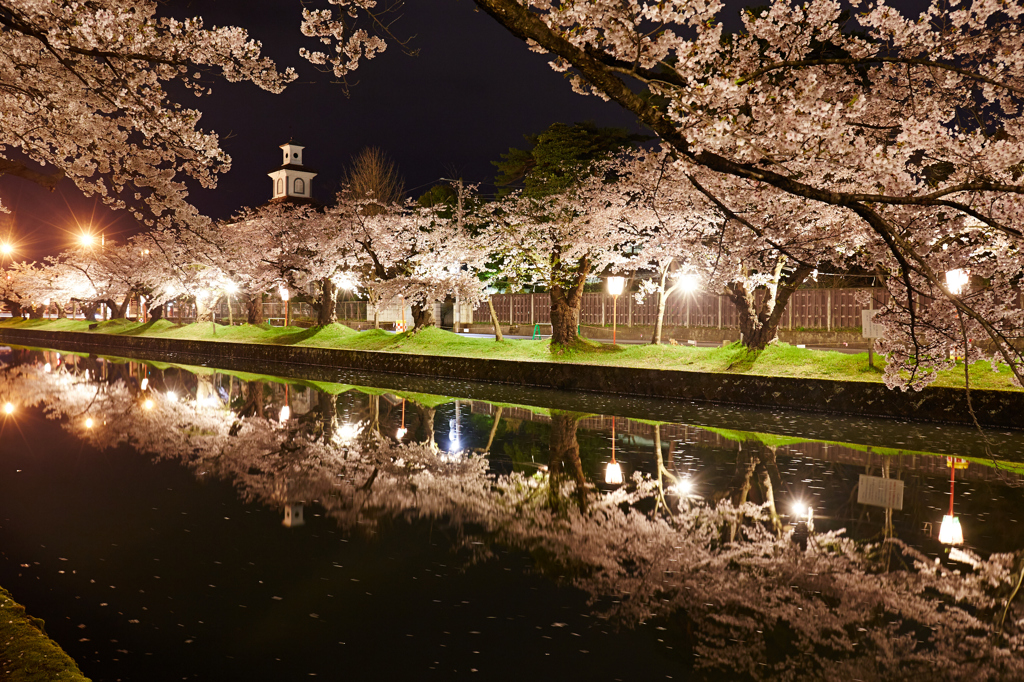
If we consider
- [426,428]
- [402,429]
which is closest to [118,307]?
[402,429]

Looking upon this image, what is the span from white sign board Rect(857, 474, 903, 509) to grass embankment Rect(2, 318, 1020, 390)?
7103 millimetres

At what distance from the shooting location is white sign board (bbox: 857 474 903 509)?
8137mm

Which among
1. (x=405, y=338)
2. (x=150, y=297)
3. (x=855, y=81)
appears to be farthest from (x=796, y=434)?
(x=150, y=297)

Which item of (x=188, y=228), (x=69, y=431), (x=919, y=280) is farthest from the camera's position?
(x=69, y=431)

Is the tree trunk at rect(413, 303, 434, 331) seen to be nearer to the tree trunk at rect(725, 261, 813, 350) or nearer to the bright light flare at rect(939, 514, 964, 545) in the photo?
the tree trunk at rect(725, 261, 813, 350)

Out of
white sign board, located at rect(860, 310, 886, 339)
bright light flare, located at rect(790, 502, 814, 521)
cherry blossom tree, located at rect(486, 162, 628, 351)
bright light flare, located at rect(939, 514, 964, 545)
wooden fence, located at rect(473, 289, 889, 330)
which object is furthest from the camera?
wooden fence, located at rect(473, 289, 889, 330)

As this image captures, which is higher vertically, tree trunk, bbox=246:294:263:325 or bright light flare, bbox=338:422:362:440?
tree trunk, bbox=246:294:263:325

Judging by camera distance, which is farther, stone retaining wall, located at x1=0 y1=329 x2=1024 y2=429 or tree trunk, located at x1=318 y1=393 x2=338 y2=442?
stone retaining wall, located at x1=0 y1=329 x2=1024 y2=429

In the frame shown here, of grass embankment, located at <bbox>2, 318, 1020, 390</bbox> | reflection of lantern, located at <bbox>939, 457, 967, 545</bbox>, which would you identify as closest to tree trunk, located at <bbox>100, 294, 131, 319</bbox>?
grass embankment, located at <bbox>2, 318, 1020, 390</bbox>

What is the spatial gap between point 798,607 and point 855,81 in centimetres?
831

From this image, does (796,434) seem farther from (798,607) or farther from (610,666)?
(610,666)

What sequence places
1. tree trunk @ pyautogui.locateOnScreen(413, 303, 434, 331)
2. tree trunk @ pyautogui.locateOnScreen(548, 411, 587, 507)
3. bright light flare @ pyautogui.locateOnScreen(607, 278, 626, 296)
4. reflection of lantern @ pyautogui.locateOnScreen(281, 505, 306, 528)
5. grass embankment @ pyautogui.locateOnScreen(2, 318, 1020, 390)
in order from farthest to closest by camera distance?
1. tree trunk @ pyautogui.locateOnScreen(413, 303, 434, 331)
2. bright light flare @ pyautogui.locateOnScreen(607, 278, 626, 296)
3. grass embankment @ pyautogui.locateOnScreen(2, 318, 1020, 390)
4. tree trunk @ pyautogui.locateOnScreen(548, 411, 587, 507)
5. reflection of lantern @ pyautogui.locateOnScreen(281, 505, 306, 528)

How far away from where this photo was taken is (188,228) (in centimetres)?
806

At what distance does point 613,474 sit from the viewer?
31.1 feet
